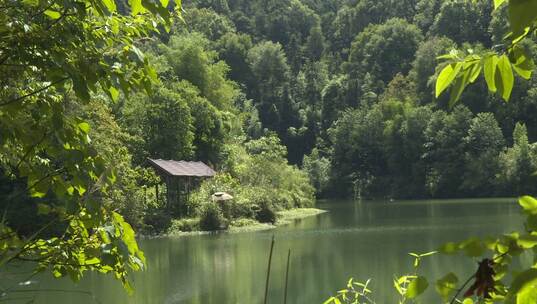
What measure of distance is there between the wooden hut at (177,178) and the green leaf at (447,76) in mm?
24646

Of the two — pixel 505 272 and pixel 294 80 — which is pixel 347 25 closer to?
pixel 294 80

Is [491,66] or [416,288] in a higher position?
[491,66]

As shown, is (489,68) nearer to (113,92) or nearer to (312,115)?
(113,92)

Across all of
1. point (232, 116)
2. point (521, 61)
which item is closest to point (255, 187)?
point (232, 116)

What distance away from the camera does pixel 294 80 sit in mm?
75312

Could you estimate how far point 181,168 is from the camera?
27.2 metres

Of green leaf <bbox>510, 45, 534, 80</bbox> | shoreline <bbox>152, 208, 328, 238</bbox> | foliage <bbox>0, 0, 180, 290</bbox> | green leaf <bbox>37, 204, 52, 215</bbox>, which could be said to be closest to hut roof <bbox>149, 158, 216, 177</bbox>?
shoreline <bbox>152, 208, 328, 238</bbox>

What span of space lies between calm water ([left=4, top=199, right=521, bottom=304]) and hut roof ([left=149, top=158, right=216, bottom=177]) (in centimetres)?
364

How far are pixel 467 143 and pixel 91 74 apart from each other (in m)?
51.0

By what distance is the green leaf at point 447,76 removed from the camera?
0.98 m

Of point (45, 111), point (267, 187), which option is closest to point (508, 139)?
point (267, 187)

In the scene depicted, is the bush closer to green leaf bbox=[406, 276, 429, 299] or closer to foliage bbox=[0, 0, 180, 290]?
foliage bbox=[0, 0, 180, 290]

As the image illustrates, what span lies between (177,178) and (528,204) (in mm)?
26111

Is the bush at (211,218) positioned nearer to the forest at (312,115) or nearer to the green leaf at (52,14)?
the forest at (312,115)
